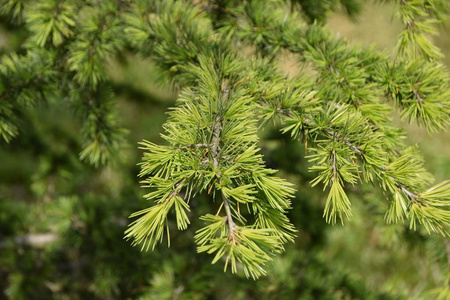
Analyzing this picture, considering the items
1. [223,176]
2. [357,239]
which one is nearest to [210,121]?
[223,176]

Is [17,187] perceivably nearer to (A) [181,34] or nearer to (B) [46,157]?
(B) [46,157]

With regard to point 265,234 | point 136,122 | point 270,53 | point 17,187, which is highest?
point 270,53

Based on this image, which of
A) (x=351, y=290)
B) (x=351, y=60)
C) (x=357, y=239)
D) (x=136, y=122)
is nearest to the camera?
(x=351, y=60)

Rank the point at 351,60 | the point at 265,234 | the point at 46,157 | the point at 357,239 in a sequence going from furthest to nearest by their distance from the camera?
1. the point at 357,239
2. the point at 46,157
3. the point at 351,60
4. the point at 265,234

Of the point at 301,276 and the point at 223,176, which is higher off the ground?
the point at 223,176

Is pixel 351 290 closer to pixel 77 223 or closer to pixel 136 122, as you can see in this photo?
pixel 77 223

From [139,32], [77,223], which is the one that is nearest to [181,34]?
[139,32]

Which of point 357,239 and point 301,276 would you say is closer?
point 301,276
